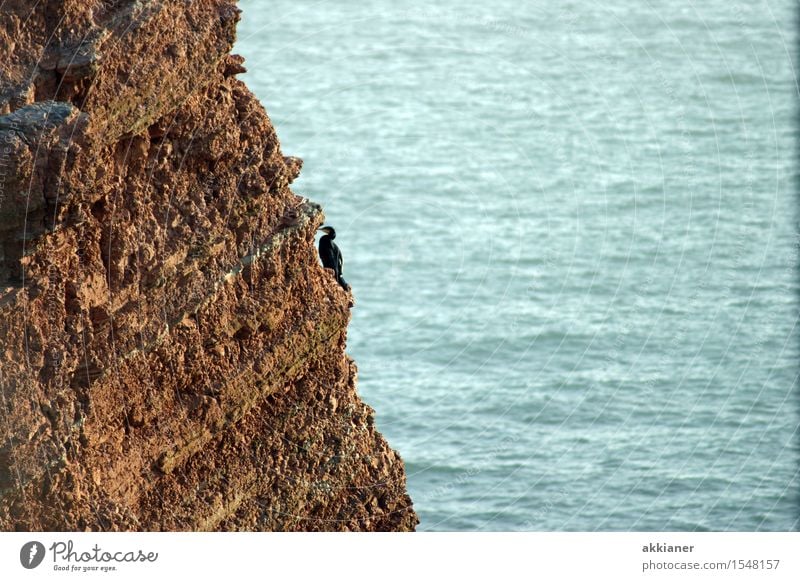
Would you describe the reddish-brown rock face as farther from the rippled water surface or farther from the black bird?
the rippled water surface

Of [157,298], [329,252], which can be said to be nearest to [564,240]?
[329,252]

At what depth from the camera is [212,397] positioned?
23.8 meters

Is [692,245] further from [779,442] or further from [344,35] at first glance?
[344,35]

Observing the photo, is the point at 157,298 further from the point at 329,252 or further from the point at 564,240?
the point at 564,240

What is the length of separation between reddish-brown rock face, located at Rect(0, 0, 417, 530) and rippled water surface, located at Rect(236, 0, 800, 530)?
25.6 meters

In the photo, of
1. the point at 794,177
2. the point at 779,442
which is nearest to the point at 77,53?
the point at 779,442

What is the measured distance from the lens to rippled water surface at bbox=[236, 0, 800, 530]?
57969 millimetres

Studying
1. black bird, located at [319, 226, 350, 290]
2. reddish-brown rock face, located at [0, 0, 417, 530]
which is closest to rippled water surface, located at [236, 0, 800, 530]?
black bird, located at [319, 226, 350, 290]

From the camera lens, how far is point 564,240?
8238 cm

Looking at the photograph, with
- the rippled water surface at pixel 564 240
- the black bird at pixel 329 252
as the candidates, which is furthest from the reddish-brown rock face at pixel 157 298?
the rippled water surface at pixel 564 240

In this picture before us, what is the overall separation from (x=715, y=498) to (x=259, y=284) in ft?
111

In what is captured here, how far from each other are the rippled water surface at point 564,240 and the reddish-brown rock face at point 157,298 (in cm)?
2565

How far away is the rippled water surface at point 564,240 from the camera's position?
57969mm

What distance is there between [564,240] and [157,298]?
6063cm
